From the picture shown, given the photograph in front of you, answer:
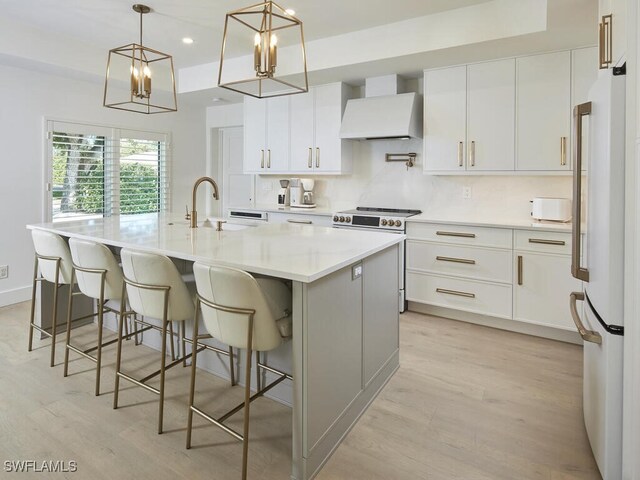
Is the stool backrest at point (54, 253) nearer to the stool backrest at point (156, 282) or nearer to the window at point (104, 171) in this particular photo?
the stool backrest at point (156, 282)

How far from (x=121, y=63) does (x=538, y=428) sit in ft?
16.9

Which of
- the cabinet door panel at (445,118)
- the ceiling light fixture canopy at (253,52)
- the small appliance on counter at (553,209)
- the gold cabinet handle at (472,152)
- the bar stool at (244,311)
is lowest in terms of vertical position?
the bar stool at (244,311)

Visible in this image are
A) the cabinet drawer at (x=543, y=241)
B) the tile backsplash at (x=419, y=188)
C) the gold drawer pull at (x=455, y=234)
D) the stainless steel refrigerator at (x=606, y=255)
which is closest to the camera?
the stainless steel refrigerator at (x=606, y=255)

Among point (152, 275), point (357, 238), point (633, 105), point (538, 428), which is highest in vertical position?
point (633, 105)

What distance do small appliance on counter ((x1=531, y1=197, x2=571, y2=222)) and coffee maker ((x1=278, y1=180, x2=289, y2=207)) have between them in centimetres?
278

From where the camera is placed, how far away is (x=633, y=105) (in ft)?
4.50

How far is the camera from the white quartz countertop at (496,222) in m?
3.21

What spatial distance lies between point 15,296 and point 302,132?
11.6 feet

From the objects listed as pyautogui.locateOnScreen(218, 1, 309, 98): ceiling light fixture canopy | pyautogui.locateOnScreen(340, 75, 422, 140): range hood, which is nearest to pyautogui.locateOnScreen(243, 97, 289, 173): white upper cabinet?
pyautogui.locateOnScreen(218, 1, 309, 98): ceiling light fixture canopy

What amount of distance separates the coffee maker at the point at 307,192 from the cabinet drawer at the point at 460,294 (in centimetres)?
167

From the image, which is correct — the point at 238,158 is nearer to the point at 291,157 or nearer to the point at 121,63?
the point at 291,157

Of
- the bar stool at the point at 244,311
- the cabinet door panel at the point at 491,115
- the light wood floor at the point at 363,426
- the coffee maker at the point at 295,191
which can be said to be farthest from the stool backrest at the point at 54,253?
the cabinet door panel at the point at 491,115

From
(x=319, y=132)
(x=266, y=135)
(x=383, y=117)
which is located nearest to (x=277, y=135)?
(x=266, y=135)

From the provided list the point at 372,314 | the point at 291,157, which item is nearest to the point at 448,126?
the point at 291,157
